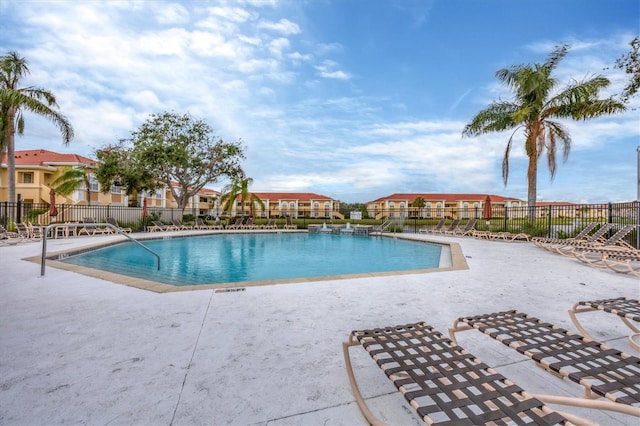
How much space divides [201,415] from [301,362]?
0.78 metres

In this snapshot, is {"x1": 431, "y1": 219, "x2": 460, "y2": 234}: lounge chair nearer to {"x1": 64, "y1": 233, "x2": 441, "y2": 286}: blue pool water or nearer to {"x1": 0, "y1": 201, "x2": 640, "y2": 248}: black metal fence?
{"x1": 0, "y1": 201, "x2": 640, "y2": 248}: black metal fence

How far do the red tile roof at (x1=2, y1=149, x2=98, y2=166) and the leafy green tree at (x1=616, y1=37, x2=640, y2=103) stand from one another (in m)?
31.2

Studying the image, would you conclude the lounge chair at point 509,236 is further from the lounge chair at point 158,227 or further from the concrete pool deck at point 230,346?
the lounge chair at point 158,227

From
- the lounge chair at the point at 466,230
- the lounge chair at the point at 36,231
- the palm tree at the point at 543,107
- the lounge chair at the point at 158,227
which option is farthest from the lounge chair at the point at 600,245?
the lounge chair at the point at 158,227

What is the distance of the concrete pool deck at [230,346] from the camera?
1.73 meters

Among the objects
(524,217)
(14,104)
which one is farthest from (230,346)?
(14,104)

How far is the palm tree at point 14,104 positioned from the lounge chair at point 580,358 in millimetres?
19867

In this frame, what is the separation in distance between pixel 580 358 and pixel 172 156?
2288cm

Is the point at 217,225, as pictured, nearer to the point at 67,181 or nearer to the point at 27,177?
the point at 67,181

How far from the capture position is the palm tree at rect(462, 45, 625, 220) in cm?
1298

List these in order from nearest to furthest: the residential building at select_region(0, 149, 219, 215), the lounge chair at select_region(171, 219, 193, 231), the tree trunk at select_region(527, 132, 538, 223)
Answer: the tree trunk at select_region(527, 132, 538, 223)
the lounge chair at select_region(171, 219, 193, 231)
the residential building at select_region(0, 149, 219, 215)

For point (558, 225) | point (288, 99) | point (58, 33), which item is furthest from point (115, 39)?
point (558, 225)

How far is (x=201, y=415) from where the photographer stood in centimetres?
167

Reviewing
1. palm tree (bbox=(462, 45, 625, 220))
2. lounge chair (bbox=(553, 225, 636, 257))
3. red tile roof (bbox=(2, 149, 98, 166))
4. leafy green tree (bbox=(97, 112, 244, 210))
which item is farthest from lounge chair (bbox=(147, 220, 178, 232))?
palm tree (bbox=(462, 45, 625, 220))
